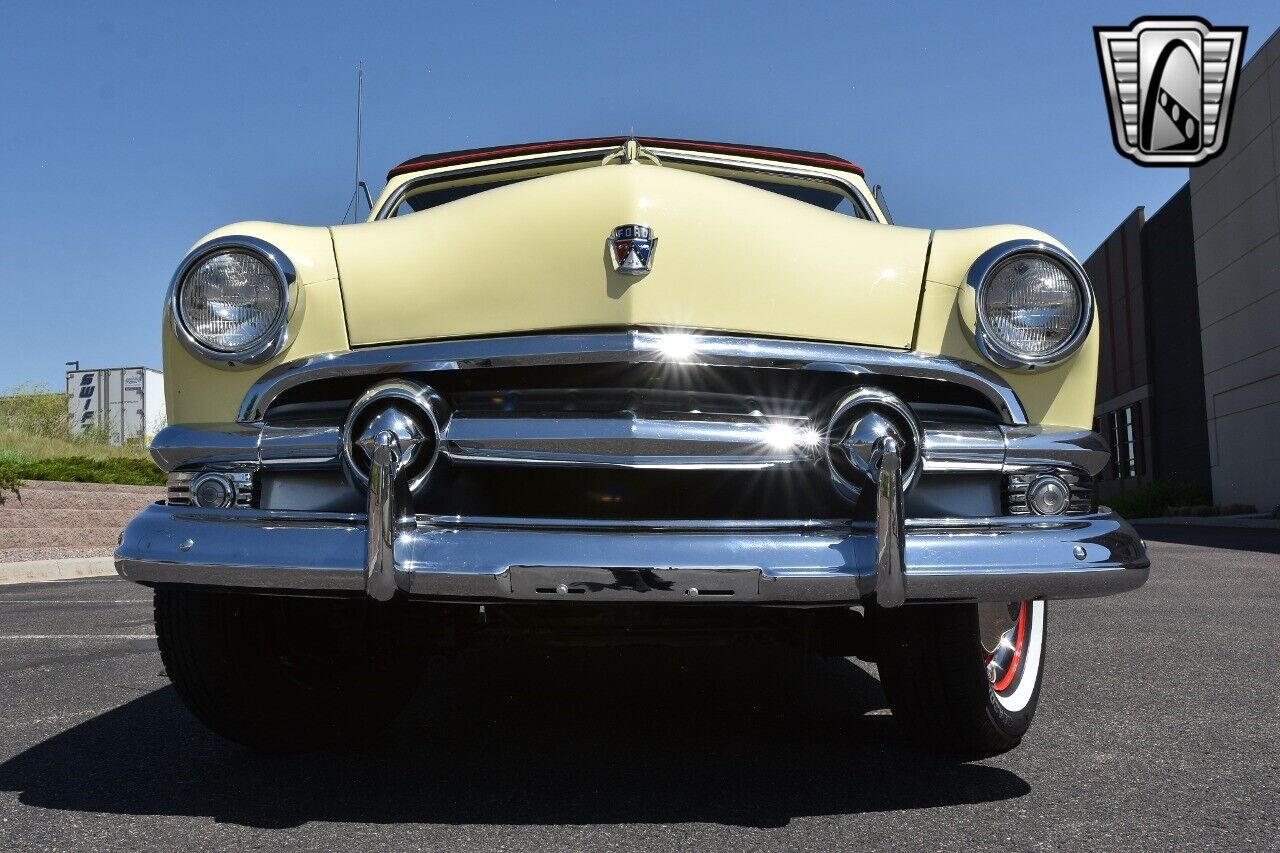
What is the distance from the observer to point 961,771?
264cm

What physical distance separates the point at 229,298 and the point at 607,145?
1663 millimetres

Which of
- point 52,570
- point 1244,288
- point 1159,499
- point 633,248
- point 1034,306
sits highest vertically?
point 1244,288

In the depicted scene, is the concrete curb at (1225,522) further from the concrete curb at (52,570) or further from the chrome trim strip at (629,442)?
the chrome trim strip at (629,442)

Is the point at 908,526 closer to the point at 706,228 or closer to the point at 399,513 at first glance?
the point at 706,228

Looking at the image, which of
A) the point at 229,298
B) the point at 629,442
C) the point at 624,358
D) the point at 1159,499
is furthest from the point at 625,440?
the point at 1159,499

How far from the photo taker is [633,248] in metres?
2.38

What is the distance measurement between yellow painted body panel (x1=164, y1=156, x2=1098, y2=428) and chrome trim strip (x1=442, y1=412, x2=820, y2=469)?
0.24 meters

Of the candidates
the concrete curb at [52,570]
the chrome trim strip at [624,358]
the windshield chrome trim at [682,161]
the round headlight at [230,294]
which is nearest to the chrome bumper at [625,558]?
the chrome trim strip at [624,358]

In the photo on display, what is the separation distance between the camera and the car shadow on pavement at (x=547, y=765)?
2330 millimetres

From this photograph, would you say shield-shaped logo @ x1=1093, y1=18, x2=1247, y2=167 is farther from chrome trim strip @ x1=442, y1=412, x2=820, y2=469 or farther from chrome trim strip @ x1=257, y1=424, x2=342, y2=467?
chrome trim strip @ x1=257, y1=424, x2=342, y2=467

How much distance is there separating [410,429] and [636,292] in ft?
1.77

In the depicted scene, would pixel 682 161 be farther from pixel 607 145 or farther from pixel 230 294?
pixel 230 294

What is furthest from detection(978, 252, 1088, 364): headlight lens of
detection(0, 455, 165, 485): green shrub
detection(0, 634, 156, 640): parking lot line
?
detection(0, 455, 165, 485): green shrub

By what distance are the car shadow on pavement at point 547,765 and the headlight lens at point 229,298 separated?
982mm
